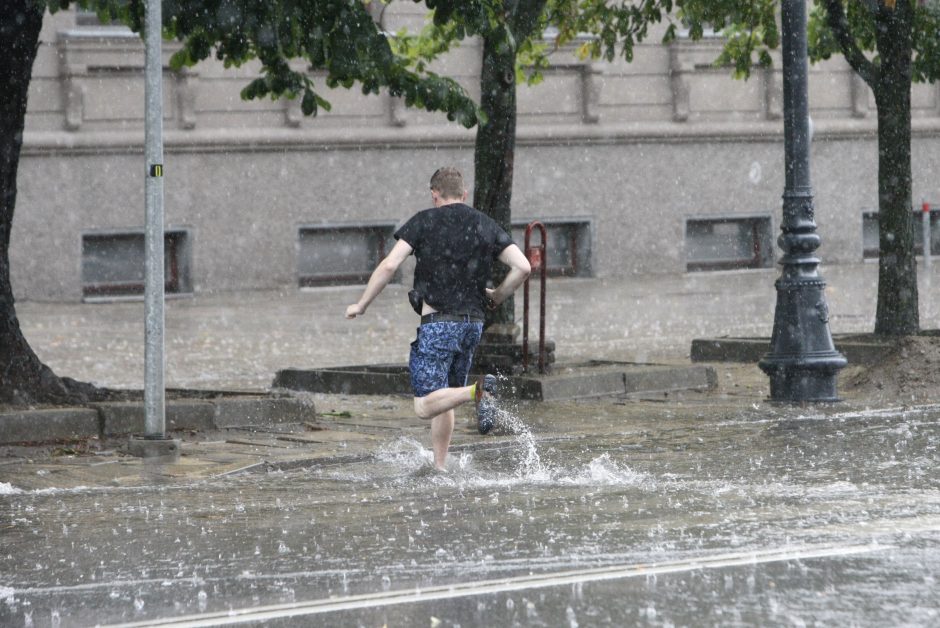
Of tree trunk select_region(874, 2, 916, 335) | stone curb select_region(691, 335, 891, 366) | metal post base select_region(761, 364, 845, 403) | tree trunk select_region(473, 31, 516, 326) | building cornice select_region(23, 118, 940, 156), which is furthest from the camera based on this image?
building cornice select_region(23, 118, 940, 156)

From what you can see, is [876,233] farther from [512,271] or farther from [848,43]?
[512,271]

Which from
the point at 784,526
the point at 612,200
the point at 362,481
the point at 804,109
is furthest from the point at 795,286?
the point at 612,200

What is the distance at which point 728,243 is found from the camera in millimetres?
31156

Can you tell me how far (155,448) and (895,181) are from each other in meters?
8.13

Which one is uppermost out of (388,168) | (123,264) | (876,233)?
(388,168)

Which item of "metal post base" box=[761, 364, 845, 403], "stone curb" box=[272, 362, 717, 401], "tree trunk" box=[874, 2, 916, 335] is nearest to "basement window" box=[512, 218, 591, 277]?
"tree trunk" box=[874, 2, 916, 335]

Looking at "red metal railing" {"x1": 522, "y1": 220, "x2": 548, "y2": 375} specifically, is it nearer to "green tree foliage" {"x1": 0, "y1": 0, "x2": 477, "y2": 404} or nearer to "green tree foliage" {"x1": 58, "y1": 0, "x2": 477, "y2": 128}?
"green tree foliage" {"x1": 58, "y1": 0, "x2": 477, "y2": 128}

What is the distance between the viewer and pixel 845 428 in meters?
11.5

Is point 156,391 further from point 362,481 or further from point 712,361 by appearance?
point 712,361

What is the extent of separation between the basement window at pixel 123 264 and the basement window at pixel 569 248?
574 cm

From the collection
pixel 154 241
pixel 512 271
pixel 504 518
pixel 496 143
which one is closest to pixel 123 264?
pixel 496 143

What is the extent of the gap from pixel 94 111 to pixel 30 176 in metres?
1.31

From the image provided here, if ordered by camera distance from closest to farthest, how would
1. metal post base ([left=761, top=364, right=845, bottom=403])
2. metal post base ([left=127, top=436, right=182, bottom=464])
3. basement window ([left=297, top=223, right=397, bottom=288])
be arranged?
metal post base ([left=127, top=436, right=182, bottom=464])
metal post base ([left=761, top=364, right=845, bottom=403])
basement window ([left=297, top=223, right=397, bottom=288])

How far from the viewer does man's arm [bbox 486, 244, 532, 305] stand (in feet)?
32.0
